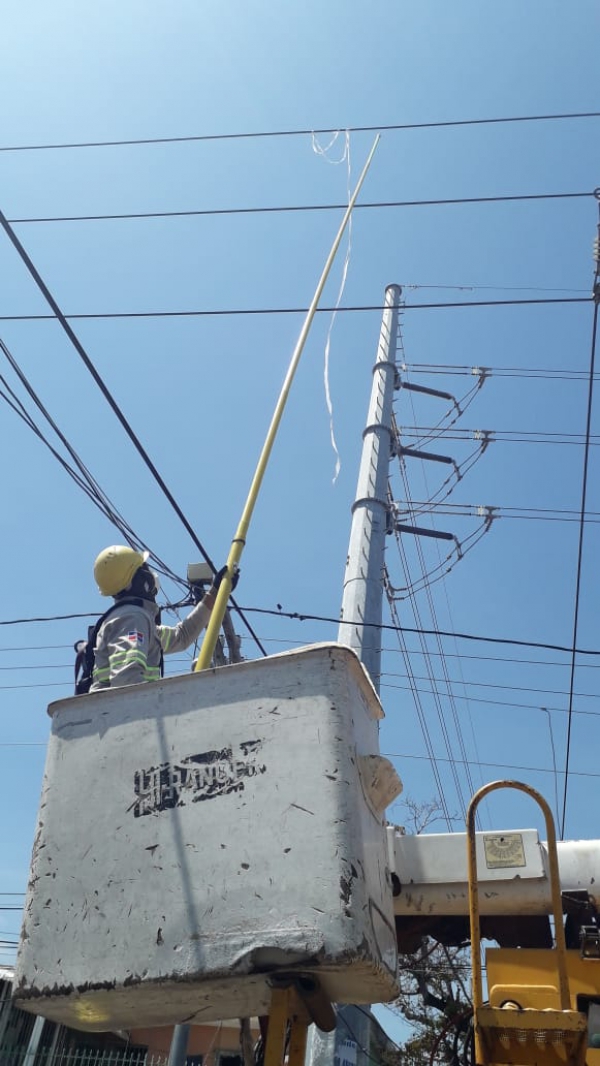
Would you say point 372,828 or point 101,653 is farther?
point 101,653

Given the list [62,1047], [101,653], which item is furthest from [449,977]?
[101,653]

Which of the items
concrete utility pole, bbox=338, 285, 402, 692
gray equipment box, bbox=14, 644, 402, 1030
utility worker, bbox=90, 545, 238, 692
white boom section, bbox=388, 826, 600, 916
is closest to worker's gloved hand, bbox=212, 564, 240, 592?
utility worker, bbox=90, 545, 238, 692

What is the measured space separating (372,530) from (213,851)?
650cm

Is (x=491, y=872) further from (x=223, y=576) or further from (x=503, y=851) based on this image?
(x=223, y=576)

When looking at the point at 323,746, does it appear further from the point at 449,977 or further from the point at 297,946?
the point at 449,977

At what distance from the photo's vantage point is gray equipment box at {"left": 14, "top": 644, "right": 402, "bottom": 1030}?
6.92 feet

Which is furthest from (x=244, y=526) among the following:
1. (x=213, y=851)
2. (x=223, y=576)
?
(x=213, y=851)

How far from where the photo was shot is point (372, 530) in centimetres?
861

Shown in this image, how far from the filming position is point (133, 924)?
87.7 inches

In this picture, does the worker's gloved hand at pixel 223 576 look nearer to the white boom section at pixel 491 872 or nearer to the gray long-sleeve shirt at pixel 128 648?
the gray long-sleeve shirt at pixel 128 648

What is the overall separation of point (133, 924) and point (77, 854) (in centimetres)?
28

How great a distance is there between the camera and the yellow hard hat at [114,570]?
12.8ft

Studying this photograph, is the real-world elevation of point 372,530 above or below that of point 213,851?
above

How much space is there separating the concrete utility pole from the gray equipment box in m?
4.99
